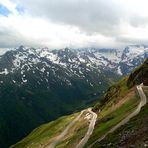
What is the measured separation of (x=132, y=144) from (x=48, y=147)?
72.8 m

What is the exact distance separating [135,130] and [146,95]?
201 ft

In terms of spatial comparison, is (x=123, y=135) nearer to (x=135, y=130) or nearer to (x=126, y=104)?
(x=135, y=130)

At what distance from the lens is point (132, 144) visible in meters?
50.3

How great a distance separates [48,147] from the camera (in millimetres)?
119625

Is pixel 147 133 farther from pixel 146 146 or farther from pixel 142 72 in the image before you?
pixel 142 72

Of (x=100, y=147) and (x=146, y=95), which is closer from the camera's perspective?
(x=100, y=147)

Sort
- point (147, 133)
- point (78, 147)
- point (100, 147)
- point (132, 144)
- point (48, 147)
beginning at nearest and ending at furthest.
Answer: point (132, 144) < point (147, 133) < point (100, 147) < point (78, 147) < point (48, 147)

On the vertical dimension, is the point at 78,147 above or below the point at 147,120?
below

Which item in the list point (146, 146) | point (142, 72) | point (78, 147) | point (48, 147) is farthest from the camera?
point (142, 72)

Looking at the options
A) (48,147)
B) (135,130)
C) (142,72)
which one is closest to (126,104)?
(48,147)

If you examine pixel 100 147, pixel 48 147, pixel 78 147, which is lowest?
pixel 48 147

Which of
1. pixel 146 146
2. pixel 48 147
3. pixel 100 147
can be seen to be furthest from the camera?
pixel 48 147

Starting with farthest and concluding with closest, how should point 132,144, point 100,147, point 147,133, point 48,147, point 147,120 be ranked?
point 48,147 < point 147,120 < point 100,147 < point 147,133 < point 132,144

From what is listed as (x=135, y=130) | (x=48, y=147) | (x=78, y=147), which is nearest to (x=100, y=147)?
(x=135, y=130)
